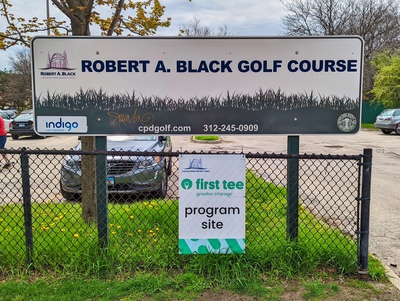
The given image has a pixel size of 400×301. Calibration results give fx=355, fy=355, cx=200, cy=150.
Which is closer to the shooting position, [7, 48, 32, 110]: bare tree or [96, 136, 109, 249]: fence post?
[96, 136, 109, 249]: fence post

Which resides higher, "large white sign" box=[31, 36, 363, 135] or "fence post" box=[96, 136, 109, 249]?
"large white sign" box=[31, 36, 363, 135]

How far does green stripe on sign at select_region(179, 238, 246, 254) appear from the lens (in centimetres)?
337

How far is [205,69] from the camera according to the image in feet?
11.5

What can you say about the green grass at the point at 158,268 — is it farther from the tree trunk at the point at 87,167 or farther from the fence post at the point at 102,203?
the tree trunk at the point at 87,167

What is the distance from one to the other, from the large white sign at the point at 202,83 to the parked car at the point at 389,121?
19.1 meters

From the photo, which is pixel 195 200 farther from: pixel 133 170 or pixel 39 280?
pixel 133 170

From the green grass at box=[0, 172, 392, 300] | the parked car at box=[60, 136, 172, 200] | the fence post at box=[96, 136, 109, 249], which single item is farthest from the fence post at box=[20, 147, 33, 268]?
the parked car at box=[60, 136, 172, 200]

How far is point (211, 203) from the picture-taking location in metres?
3.35

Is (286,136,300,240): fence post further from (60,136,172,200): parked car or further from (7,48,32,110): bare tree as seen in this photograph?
(7,48,32,110): bare tree

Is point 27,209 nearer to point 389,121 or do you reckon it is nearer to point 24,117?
point 24,117

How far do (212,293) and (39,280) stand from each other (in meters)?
1.54

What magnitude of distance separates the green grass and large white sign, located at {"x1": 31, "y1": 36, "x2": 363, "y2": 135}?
3.81 feet

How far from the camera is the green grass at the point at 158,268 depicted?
3.01 meters

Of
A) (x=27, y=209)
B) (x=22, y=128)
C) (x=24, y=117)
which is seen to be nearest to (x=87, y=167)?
(x=27, y=209)
